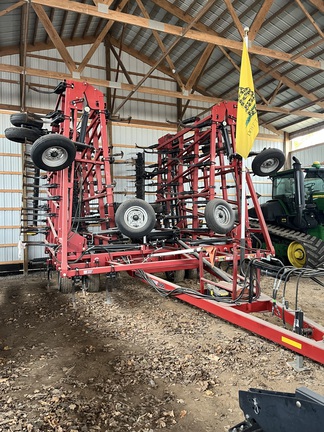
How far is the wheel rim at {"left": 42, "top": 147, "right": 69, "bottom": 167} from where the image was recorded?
16.4 ft

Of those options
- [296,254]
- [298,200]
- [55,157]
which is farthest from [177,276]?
[55,157]

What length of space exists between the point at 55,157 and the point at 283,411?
4.66m

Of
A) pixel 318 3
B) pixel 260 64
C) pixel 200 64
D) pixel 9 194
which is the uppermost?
pixel 318 3

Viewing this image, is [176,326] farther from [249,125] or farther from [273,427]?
[273,427]

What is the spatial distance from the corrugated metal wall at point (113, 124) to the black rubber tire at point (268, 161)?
435 centimetres

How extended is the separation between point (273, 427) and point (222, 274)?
12.3 feet

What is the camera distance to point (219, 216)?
609 cm

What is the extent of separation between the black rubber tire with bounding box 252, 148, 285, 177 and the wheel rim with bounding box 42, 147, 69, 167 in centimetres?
385

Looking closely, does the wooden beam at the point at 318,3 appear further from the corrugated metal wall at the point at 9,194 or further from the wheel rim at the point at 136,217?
the corrugated metal wall at the point at 9,194

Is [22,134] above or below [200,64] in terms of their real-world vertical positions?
below

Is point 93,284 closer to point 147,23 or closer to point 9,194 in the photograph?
point 9,194

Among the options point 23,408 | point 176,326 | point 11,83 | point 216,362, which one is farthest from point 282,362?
point 11,83

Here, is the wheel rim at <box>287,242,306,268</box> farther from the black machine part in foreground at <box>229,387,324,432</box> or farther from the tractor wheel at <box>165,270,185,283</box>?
the black machine part in foreground at <box>229,387,324,432</box>

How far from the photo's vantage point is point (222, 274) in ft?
16.9
